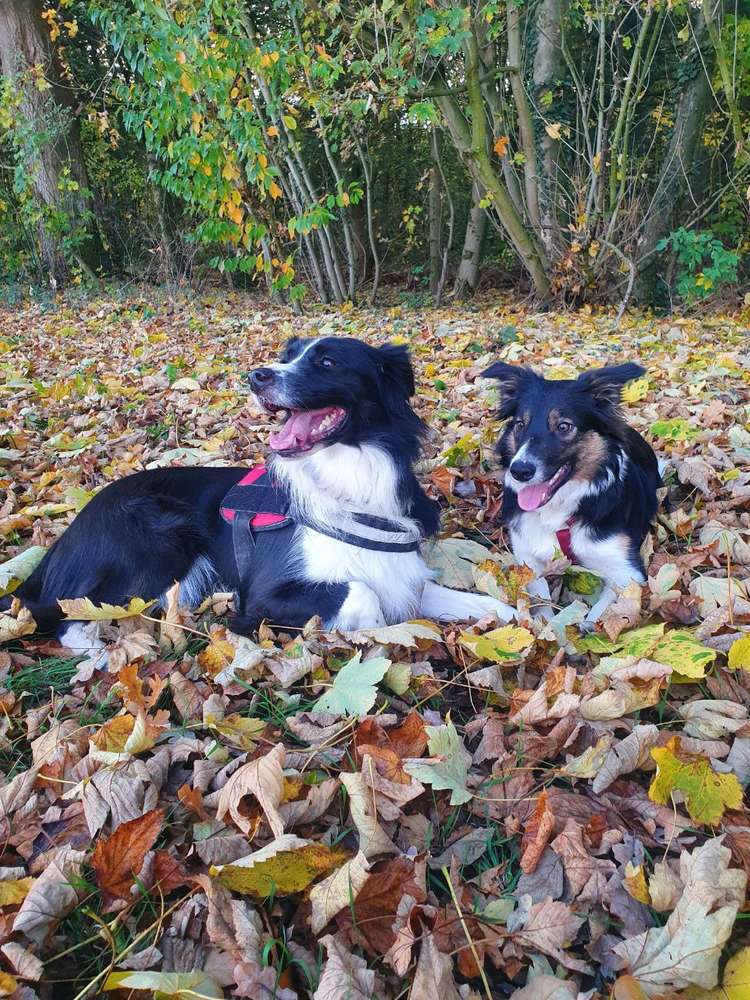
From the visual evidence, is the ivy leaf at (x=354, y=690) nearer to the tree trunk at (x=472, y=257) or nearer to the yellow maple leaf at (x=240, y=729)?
the yellow maple leaf at (x=240, y=729)

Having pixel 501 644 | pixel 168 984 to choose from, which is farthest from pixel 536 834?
pixel 168 984

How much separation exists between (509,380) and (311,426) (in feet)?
4.63

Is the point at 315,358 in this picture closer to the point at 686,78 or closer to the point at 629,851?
the point at 629,851

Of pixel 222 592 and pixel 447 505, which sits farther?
pixel 447 505

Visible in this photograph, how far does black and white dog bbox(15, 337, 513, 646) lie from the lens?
9.30 ft

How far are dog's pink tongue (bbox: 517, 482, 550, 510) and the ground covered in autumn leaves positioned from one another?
1.04ft

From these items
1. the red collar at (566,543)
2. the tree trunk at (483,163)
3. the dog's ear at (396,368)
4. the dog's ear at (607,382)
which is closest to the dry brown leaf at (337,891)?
the dog's ear at (396,368)

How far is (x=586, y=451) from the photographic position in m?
3.42

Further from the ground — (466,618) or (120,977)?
(120,977)

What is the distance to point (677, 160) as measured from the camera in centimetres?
968

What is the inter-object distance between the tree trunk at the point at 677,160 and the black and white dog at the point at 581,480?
23.6 ft

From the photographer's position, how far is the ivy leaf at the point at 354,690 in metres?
2.09

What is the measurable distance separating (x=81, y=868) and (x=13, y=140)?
14.4 metres

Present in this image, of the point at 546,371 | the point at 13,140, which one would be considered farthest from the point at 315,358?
the point at 13,140
